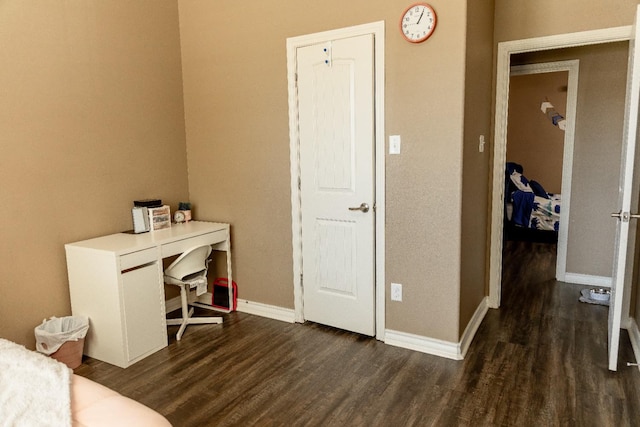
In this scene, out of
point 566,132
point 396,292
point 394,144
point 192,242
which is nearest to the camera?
point 394,144

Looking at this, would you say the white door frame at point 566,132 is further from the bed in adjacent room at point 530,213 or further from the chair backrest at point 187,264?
the chair backrest at point 187,264

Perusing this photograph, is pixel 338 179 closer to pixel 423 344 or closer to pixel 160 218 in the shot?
pixel 423 344

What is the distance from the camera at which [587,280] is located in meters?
4.21

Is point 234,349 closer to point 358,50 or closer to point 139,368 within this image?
point 139,368

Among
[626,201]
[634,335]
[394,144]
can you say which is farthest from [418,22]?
[634,335]

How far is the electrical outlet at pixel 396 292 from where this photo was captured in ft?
9.68

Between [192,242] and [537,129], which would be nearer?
[192,242]

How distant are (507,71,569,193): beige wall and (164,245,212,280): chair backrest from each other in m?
6.40

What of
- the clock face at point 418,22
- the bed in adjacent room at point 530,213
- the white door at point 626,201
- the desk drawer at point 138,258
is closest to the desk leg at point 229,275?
the desk drawer at point 138,258

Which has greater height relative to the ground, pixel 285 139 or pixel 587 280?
pixel 285 139

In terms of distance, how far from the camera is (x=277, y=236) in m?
3.45

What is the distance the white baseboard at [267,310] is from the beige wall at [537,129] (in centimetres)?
593

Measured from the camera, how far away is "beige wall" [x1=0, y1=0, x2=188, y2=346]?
8.61 ft

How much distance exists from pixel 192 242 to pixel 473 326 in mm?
2193
